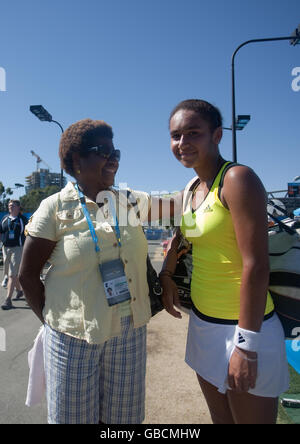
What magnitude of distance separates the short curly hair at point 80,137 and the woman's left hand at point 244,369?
123 centimetres

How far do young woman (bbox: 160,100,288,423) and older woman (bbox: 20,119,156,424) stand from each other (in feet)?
1.10

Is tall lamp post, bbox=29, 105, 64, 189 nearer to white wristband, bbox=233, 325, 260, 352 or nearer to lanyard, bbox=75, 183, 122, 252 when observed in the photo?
lanyard, bbox=75, 183, 122, 252

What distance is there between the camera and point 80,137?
5.09 ft

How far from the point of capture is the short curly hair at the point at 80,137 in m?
1.56

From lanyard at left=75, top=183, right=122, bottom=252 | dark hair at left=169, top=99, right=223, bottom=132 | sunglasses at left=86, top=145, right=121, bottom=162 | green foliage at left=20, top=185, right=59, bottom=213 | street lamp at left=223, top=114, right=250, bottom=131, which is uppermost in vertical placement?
street lamp at left=223, top=114, right=250, bottom=131

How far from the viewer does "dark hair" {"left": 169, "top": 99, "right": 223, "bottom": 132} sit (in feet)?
4.90

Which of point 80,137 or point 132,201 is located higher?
point 80,137

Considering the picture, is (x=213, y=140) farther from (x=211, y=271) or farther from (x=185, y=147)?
(x=211, y=271)

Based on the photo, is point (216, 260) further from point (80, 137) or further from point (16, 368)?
point (16, 368)

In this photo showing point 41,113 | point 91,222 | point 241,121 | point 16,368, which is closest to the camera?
point 91,222

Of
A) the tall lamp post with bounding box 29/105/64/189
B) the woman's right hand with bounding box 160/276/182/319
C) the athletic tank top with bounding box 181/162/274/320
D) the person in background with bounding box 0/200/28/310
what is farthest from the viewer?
the tall lamp post with bounding box 29/105/64/189

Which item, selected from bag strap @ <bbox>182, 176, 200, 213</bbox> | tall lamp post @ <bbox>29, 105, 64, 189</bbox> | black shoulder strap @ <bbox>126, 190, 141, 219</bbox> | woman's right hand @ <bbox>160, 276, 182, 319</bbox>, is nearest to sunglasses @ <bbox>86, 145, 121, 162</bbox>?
black shoulder strap @ <bbox>126, 190, 141, 219</bbox>

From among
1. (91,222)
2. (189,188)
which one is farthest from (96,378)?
(189,188)

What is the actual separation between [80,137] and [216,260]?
95cm
